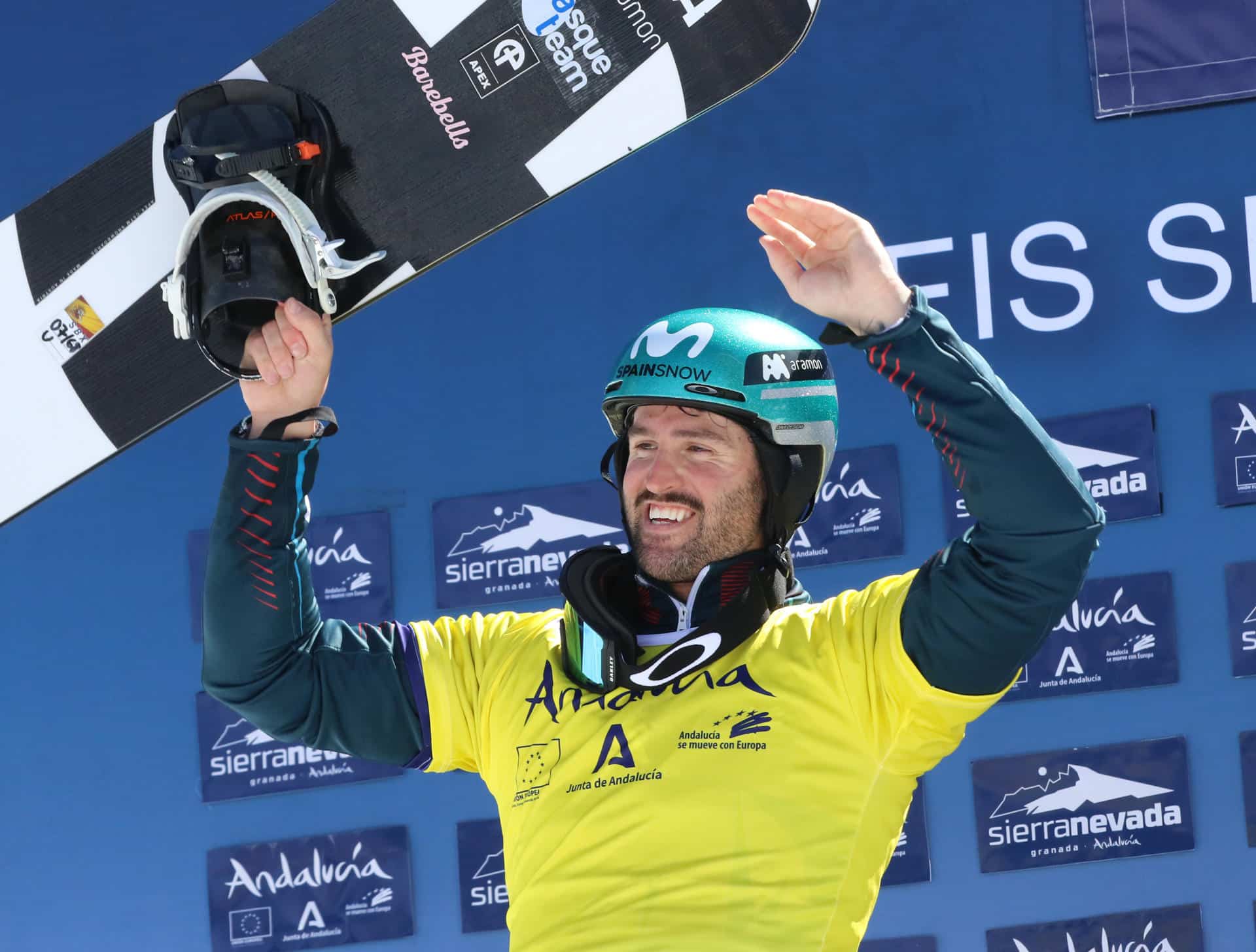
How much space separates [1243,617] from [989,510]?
1928mm

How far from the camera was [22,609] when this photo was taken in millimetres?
3844

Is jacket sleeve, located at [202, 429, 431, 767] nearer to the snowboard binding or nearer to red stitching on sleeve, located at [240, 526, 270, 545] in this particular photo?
red stitching on sleeve, located at [240, 526, 270, 545]

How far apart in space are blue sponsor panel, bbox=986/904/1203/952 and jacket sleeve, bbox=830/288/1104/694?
5.93 ft

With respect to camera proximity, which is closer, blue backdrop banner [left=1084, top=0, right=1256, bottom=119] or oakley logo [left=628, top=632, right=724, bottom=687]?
oakley logo [left=628, top=632, right=724, bottom=687]

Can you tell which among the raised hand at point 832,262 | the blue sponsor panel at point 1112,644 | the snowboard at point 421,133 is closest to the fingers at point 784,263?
the raised hand at point 832,262

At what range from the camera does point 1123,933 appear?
11.1 feet

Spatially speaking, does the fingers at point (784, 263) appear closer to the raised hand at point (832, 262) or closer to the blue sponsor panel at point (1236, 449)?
the raised hand at point (832, 262)

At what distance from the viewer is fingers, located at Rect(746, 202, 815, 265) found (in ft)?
6.51

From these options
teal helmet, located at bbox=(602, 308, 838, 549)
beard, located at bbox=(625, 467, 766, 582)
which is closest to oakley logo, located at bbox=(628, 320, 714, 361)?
teal helmet, located at bbox=(602, 308, 838, 549)

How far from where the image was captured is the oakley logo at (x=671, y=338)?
218 cm

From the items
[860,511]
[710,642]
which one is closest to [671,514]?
[710,642]

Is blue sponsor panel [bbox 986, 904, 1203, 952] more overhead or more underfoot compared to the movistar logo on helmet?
more underfoot

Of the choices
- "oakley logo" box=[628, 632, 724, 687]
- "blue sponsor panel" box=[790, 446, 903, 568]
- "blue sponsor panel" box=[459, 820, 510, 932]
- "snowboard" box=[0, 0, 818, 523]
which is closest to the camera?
"oakley logo" box=[628, 632, 724, 687]

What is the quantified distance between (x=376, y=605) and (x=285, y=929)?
86cm
